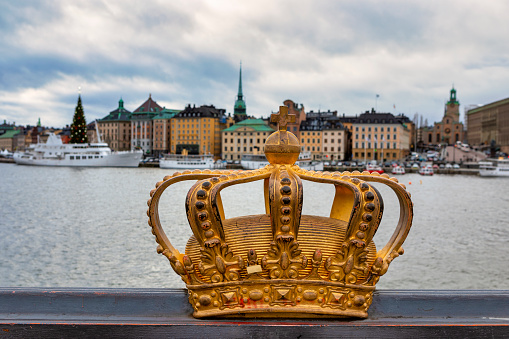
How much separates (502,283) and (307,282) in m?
10.8

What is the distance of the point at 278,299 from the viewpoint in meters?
2.85

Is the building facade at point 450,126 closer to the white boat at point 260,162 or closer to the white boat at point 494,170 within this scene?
the white boat at point 494,170

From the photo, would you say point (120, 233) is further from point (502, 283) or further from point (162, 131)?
point (162, 131)

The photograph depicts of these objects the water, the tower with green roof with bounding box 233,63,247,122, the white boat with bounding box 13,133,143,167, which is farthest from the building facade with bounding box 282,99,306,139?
the water

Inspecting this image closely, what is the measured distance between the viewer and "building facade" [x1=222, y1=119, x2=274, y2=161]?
86.2 m

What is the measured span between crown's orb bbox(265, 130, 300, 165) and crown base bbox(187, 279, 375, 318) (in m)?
0.74

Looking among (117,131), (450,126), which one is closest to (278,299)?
(117,131)

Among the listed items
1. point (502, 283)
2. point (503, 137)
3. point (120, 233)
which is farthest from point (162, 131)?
point (502, 283)

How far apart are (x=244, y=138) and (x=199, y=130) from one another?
10.8 meters

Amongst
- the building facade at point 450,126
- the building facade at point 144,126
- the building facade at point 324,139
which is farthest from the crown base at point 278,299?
the building facade at point 450,126

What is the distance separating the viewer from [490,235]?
1839 centimetres

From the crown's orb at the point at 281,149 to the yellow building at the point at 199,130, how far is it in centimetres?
8941

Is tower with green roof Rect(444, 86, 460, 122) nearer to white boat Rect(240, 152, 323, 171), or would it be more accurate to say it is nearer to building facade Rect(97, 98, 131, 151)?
white boat Rect(240, 152, 323, 171)

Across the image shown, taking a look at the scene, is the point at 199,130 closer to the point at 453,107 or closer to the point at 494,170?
the point at 494,170
